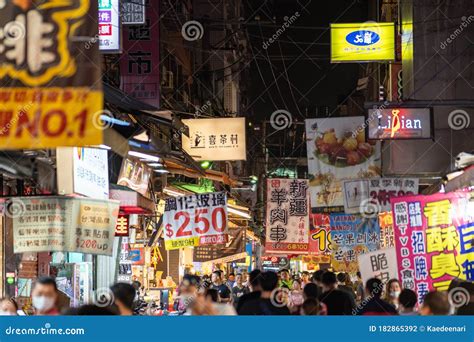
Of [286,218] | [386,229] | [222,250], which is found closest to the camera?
[386,229]

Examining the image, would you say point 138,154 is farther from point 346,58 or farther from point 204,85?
point 204,85

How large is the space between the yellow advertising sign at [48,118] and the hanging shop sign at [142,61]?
10177 mm

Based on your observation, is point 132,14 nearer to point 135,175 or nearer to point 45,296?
point 135,175

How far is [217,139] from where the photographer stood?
22219mm

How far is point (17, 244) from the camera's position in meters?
12.7

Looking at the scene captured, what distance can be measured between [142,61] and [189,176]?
3.08 metres

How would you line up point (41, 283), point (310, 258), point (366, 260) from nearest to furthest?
point (41, 283), point (366, 260), point (310, 258)

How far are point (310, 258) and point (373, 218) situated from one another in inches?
770

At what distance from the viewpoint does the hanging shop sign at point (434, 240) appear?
1264 centimetres

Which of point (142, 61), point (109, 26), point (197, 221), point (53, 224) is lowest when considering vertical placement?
point (53, 224)

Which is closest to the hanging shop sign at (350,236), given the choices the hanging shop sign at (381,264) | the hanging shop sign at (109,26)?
the hanging shop sign at (381,264)

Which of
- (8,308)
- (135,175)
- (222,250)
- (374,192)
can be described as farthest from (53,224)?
(222,250)

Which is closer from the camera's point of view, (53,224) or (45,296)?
(45,296)

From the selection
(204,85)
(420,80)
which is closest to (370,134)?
(420,80)
